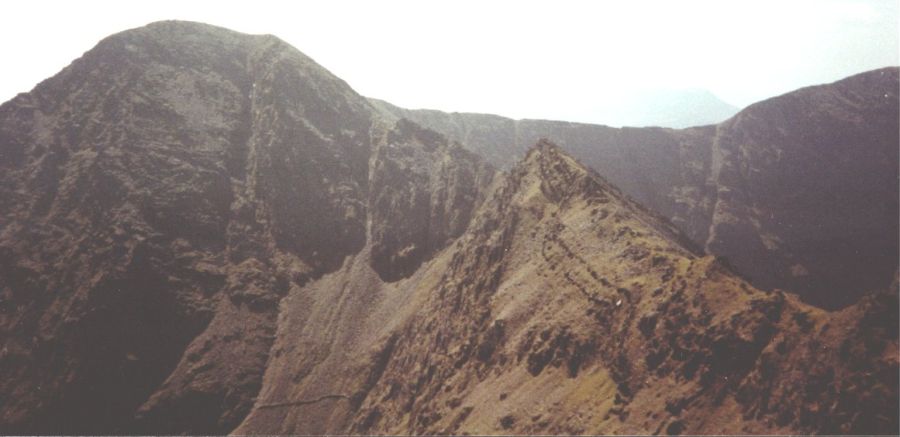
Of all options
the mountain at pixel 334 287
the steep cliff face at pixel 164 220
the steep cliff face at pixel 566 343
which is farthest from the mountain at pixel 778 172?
the steep cliff face at pixel 566 343

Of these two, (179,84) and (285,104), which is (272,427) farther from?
(179,84)

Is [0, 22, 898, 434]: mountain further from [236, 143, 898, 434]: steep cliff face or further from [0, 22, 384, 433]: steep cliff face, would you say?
[0, 22, 384, 433]: steep cliff face

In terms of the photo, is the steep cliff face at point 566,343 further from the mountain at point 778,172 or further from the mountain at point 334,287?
the mountain at point 778,172

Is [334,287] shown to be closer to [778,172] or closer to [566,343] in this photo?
[566,343]

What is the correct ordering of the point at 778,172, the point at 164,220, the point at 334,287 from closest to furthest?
1. the point at 334,287
2. the point at 164,220
3. the point at 778,172

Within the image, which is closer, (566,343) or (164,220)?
(566,343)

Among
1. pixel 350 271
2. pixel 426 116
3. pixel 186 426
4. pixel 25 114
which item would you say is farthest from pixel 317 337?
pixel 426 116

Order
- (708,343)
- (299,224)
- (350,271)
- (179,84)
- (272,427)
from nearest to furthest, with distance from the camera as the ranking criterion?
(708,343)
(272,427)
(350,271)
(299,224)
(179,84)

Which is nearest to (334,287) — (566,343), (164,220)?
(164,220)
